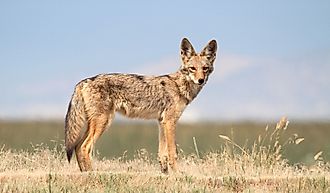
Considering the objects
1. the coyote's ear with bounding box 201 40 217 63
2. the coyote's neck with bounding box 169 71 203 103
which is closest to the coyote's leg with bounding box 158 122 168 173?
the coyote's neck with bounding box 169 71 203 103

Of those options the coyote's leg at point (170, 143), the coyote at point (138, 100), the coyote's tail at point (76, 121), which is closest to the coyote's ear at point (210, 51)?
the coyote at point (138, 100)

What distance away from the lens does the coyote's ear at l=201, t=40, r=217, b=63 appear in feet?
54.0

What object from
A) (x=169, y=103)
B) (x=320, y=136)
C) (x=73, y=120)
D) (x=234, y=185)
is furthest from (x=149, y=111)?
(x=320, y=136)

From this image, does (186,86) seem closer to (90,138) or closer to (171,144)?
(171,144)

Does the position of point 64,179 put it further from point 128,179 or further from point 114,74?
point 114,74

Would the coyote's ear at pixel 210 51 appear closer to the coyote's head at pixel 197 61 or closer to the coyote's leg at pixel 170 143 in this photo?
the coyote's head at pixel 197 61

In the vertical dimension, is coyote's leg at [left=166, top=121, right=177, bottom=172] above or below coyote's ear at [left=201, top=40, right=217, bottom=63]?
below

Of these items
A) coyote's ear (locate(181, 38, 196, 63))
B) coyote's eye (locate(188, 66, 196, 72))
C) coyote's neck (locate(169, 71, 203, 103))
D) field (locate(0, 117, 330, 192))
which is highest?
coyote's ear (locate(181, 38, 196, 63))

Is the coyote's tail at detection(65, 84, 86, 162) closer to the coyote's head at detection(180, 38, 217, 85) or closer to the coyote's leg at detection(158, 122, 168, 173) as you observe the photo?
the coyote's leg at detection(158, 122, 168, 173)

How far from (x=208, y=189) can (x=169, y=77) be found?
3096mm

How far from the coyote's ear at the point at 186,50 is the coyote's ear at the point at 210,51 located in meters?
0.20

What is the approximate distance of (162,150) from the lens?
53.5ft

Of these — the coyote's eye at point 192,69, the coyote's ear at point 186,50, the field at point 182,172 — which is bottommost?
the field at point 182,172

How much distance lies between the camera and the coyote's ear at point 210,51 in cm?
1645
